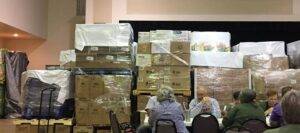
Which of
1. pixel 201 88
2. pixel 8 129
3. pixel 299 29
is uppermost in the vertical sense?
pixel 299 29

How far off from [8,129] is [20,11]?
3.00 m

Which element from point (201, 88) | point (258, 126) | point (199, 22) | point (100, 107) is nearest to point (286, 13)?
point (199, 22)

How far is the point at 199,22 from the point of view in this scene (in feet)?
37.9

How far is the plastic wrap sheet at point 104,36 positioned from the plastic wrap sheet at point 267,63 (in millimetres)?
2432

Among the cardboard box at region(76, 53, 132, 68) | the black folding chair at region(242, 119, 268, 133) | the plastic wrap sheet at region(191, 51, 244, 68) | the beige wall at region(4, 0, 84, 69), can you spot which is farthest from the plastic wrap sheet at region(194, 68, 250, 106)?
the beige wall at region(4, 0, 84, 69)

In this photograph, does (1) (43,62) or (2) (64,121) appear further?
(1) (43,62)

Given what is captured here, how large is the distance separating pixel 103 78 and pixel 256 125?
353 cm

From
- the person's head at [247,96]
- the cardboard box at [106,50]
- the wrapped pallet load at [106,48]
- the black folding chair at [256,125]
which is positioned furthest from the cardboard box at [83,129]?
the black folding chair at [256,125]

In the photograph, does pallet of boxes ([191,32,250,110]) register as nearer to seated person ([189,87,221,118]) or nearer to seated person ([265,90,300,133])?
seated person ([189,87,221,118])

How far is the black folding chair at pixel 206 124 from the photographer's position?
6230 mm

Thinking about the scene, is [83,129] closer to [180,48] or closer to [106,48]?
[106,48]

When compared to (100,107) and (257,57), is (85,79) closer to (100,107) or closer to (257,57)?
(100,107)

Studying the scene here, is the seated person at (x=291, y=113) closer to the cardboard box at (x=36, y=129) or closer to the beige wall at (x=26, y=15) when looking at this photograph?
the cardboard box at (x=36, y=129)

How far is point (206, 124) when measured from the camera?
6238 millimetres
